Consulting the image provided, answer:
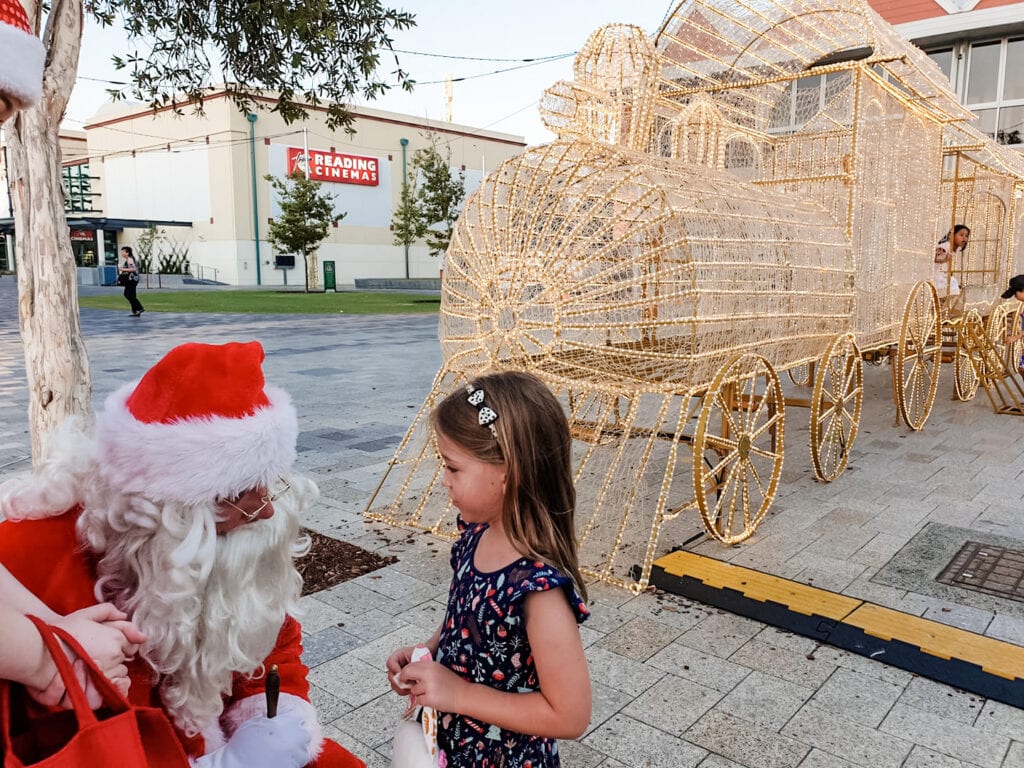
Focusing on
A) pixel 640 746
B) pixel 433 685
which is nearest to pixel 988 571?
pixel 640 746

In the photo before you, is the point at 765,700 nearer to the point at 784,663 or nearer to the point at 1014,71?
the point at 784,663

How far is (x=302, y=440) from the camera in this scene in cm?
646

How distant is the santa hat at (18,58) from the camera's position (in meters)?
1.14

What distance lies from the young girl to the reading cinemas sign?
35907 mm

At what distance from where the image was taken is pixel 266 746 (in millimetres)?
1569

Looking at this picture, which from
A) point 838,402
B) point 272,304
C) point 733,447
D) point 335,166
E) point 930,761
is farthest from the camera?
point 335,166

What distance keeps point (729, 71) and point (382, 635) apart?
509 centimetres

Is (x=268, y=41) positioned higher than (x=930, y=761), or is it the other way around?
(x=268, y=41)

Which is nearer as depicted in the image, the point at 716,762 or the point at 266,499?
the point at 266,499

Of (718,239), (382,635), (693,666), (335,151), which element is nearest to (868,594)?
(693,666)

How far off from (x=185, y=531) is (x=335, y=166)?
37423 mm

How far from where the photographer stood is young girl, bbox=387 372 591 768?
1.45m

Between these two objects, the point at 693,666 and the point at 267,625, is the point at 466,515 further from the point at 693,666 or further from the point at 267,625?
the point at 693,666

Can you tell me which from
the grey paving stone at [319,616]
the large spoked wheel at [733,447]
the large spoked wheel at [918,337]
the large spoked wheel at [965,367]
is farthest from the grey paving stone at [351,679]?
the large spoked wheel at [965,367]
